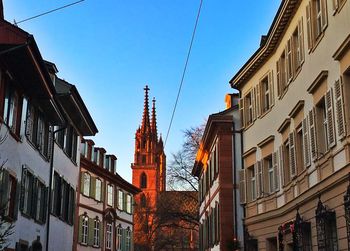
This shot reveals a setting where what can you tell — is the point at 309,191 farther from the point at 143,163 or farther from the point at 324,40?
the point at 143,163

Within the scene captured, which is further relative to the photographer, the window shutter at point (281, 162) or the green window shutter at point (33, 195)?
the green window shutter at point (33, 195)

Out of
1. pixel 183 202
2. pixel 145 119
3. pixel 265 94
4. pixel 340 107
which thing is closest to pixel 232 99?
pixel 265 94

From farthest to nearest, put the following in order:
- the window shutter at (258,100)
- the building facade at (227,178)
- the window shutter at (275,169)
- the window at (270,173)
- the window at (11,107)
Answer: the building facade at (227,178)
the window shutter at (258,100)
the window at (270,173)
the window shutter at (275,169)
the window at (11,107)

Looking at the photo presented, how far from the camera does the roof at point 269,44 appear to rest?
20.3 meters

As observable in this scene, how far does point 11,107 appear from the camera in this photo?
733 inches

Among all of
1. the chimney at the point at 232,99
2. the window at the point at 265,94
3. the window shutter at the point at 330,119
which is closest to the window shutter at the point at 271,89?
the window at the point at 265,94

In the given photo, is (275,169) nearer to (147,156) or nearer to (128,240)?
(128,240)

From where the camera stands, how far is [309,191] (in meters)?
17.8

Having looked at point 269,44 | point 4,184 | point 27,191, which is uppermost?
point 269,44

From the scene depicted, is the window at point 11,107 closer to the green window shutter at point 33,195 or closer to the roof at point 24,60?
the roof at point 24,60

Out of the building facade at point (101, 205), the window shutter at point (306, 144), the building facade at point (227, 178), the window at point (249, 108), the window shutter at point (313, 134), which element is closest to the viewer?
the window shutter at point (313, 134)

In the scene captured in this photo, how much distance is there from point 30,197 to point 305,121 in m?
10.3

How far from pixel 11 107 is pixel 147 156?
389 feet

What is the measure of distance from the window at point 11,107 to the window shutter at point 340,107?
31.2ft
